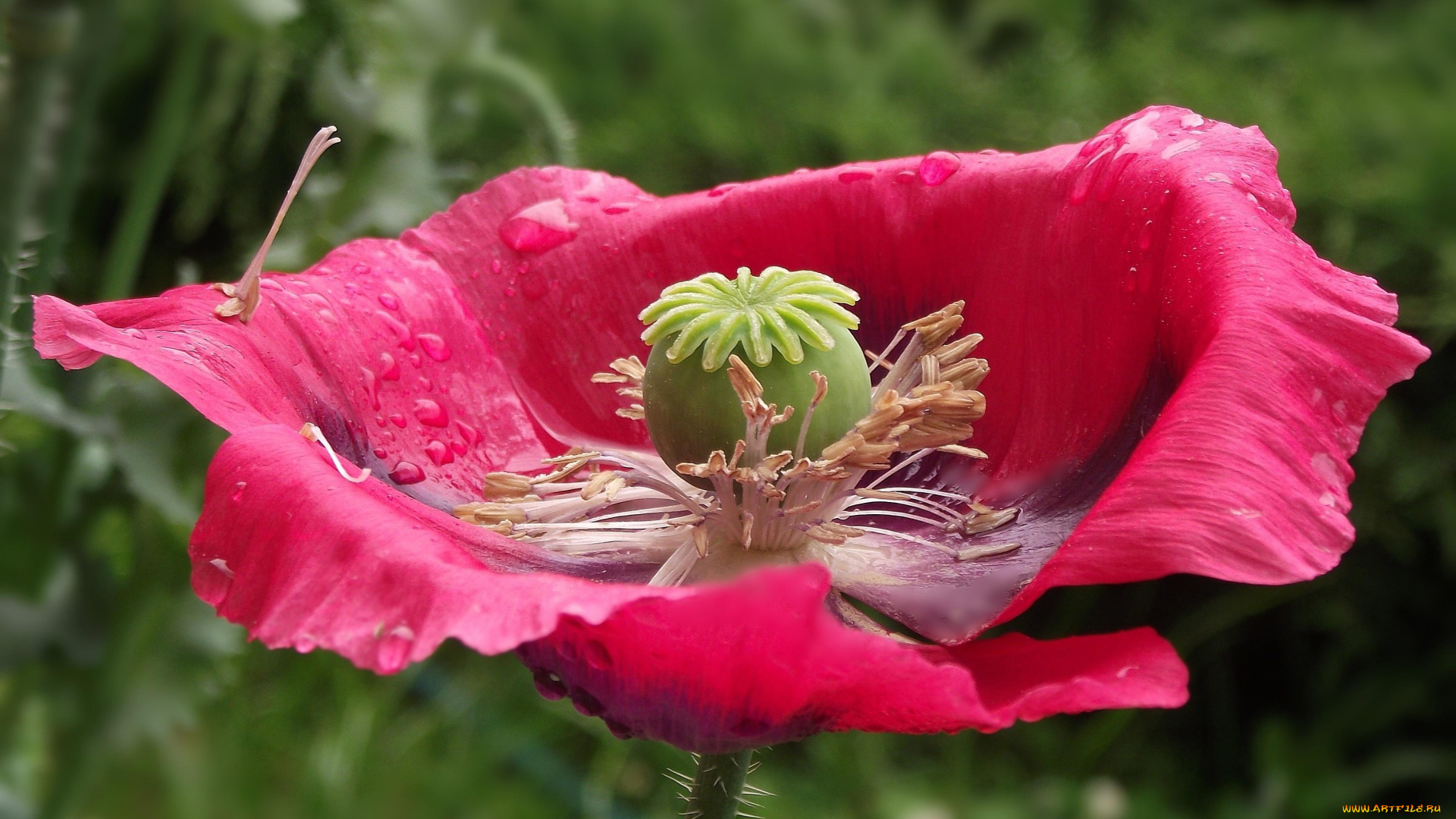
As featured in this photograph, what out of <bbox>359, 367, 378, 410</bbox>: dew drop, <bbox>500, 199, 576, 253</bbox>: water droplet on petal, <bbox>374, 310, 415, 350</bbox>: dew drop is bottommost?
<bbox>359, 367, 378, 410</bbox>: dew drop

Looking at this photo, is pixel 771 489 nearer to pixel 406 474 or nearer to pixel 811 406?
pixel 811 406

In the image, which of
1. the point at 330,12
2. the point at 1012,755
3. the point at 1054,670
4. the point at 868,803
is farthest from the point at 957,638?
the point at 1012,755

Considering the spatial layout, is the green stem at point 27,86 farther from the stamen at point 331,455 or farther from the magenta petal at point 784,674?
the magenta petal at point 784,674

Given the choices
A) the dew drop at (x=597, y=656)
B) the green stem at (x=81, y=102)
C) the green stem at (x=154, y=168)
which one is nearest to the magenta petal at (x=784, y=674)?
the dew drop at (x=597, y=656)

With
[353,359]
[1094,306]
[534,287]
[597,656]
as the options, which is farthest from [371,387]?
[1094,306]

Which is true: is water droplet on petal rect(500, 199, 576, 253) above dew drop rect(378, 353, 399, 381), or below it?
above

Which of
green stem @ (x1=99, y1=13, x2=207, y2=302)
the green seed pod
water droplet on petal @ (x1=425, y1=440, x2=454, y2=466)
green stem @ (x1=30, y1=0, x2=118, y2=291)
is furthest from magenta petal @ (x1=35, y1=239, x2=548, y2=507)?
green stem @ (x1=99, y1=13, x2=207, y2=302)

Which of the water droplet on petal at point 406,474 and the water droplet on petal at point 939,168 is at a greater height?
the water droplet on petal at point 939,168

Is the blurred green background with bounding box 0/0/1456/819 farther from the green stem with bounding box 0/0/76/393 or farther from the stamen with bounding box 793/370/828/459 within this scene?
the stamen with bounding box 793/370/828/459
